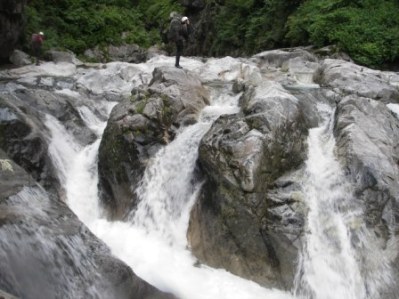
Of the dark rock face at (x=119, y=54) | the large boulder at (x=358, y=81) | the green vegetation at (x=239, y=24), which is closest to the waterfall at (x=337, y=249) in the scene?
the large boulder at (x=358, y=81)

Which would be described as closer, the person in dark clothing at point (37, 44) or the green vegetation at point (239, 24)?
the green vegetation at point (239, 24)

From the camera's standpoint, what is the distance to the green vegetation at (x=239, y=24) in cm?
1823

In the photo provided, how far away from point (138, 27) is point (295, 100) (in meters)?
23.2

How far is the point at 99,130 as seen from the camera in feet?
43.4

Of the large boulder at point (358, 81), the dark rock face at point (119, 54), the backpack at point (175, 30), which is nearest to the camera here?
the large boulder at point (358, 81)

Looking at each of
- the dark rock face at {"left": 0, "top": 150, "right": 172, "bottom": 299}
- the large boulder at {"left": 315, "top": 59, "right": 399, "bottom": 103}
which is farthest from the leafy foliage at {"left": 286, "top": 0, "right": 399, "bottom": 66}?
the dark rock face at {"left": 0, "top": 150, "right": 172, "bottom": 299}

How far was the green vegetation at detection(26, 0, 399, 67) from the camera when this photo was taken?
59.8 ft

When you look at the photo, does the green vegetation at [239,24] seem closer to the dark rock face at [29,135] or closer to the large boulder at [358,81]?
the large boulder at [358,81]

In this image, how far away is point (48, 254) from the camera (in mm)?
5828

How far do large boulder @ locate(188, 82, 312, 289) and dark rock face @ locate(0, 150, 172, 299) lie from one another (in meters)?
2.09

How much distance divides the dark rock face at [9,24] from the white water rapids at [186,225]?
812 centimetres

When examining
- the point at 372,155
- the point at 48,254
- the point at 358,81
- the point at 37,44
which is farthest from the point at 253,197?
the point at 37,44

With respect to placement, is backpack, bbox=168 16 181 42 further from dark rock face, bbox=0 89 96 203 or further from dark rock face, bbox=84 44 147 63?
dark rock face, bbox=84 44 147 63

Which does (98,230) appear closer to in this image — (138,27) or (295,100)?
(295,100)
